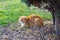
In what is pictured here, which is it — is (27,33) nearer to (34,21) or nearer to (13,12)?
(34,21)

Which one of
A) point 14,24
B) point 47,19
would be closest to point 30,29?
point 14,24

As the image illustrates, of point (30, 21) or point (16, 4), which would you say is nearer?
point (30, 21)

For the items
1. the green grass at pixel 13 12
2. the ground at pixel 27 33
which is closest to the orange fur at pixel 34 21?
the ground at pixel 27 33

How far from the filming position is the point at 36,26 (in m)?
3.96

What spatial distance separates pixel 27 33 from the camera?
3.73 m

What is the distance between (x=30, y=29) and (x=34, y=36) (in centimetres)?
31

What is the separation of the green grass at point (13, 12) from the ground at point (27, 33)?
0.36 metres

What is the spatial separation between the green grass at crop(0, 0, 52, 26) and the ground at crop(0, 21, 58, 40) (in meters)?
0.36

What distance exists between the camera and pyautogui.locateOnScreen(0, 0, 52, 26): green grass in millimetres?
4484

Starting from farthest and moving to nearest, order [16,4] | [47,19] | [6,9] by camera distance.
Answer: [16,4] → [6,9] → [47,19]

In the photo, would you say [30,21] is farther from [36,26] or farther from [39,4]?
[39,4]

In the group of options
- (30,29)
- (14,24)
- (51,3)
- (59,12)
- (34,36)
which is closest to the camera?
(59,12)

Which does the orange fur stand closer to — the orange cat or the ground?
the orange cat

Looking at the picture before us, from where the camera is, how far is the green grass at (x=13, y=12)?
448cm
